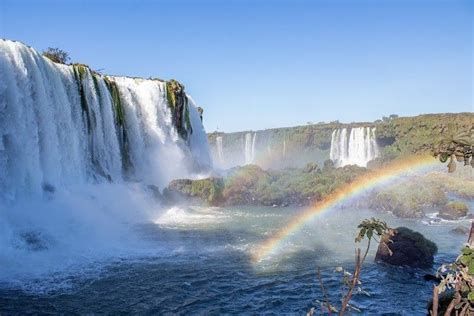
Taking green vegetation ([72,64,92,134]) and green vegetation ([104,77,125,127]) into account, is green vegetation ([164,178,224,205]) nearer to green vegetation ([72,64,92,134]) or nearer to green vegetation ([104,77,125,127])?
green vegetation ([104,77,125,127])

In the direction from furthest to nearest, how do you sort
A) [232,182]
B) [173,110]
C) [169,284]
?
[173,110], [232,182], [169,284]

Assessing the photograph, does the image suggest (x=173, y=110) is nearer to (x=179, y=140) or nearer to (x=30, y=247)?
(x=179, y=140)

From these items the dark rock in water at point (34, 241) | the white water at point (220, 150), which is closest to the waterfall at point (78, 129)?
the dark rock in water at point (34, 241)

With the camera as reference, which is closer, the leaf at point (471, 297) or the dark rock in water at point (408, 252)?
the leaf at point (471, 297)

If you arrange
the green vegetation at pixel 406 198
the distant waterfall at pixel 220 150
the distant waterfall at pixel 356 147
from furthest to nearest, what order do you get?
1. the distant waterfall at pixel 220 150
2. the distant waterfall at pixel 356 147
3. the green vegetation at pixel 406 198

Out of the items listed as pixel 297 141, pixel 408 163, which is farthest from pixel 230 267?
pixel 297 141

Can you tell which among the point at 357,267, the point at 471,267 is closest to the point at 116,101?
the point at 357,267

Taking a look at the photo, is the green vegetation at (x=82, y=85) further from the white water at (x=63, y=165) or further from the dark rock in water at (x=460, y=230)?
the dark rock in water at (x=460, y=230)

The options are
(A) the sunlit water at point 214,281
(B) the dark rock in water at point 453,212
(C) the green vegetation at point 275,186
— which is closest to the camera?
(A) the sunlit water at point 214,281
